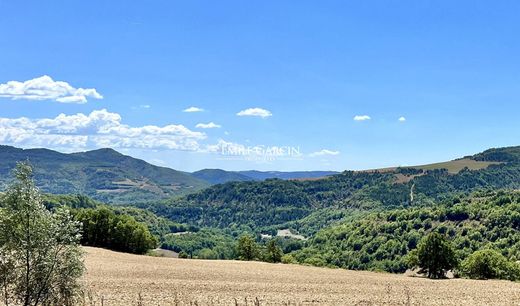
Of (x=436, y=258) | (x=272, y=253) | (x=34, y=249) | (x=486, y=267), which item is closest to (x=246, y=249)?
(x=272, y=253)

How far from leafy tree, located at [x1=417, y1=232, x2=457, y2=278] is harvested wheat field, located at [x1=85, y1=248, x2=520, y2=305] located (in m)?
20.8

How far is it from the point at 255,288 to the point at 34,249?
120 feet

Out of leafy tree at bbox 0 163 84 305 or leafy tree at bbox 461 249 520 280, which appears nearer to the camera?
leafy tree at bbox 0 163 84 305

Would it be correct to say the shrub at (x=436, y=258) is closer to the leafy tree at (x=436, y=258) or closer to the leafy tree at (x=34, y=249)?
the leafy tree at (x=436, y=258)

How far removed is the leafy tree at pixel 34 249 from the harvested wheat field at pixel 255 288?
34.0ft

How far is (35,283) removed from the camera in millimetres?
27984

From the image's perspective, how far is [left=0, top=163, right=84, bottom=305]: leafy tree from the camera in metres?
26.7

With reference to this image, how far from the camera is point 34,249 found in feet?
89.0

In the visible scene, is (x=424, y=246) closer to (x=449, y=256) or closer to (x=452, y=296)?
(x=449, y=256)

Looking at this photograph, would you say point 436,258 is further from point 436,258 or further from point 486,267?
point 486,267

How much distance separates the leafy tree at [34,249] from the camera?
26672 mm

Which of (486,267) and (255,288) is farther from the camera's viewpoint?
(486,267)

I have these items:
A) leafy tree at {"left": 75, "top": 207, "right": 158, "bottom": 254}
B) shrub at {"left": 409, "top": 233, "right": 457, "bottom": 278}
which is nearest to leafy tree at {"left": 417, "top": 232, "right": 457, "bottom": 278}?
shrub at {"left": 409, "top": 233, "right": 457, "bottom": 278}

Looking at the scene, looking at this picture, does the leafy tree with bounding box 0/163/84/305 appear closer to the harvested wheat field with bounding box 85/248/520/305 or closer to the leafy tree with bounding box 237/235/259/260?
the harvested wheat field with bounding box 85/248/520/305
